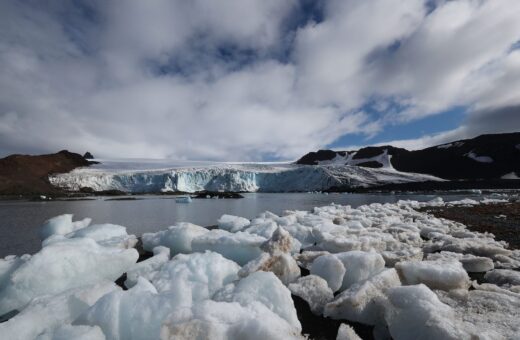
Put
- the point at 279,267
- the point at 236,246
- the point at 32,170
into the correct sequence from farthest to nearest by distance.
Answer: the point at 32,170, the point at 236,246, the point at 279,267

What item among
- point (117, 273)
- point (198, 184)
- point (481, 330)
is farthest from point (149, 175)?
point (481, 330)

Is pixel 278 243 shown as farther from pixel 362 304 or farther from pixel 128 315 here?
pixel 128 315

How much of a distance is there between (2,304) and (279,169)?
42.8m

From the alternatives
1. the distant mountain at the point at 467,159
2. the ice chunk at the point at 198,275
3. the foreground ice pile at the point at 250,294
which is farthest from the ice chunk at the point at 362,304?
the distant mountain at the point at 467,159

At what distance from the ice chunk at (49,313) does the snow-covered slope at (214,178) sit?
39.0 metres

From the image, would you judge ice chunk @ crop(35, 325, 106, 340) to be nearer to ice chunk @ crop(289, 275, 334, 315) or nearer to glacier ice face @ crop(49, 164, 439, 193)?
ice chunk @ crop(289, 275, 334, 315)

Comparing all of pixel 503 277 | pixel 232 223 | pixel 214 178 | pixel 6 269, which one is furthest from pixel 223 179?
pixel 503 277

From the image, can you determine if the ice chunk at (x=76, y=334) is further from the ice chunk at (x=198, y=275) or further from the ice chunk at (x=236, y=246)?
the ice chunk at (x=236, y=246)

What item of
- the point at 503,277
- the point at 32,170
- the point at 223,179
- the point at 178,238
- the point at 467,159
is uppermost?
the point at 32,170

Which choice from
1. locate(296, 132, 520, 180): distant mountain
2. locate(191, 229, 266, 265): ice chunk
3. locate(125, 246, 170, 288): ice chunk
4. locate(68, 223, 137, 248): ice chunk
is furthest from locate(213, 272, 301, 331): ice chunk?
locate(296, 132, 520, 180): distant mountain

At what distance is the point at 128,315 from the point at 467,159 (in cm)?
7548

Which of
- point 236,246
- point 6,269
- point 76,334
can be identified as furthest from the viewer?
point 236,246

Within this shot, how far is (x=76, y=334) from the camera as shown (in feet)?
5.63

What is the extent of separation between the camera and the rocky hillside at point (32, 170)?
127 feet
